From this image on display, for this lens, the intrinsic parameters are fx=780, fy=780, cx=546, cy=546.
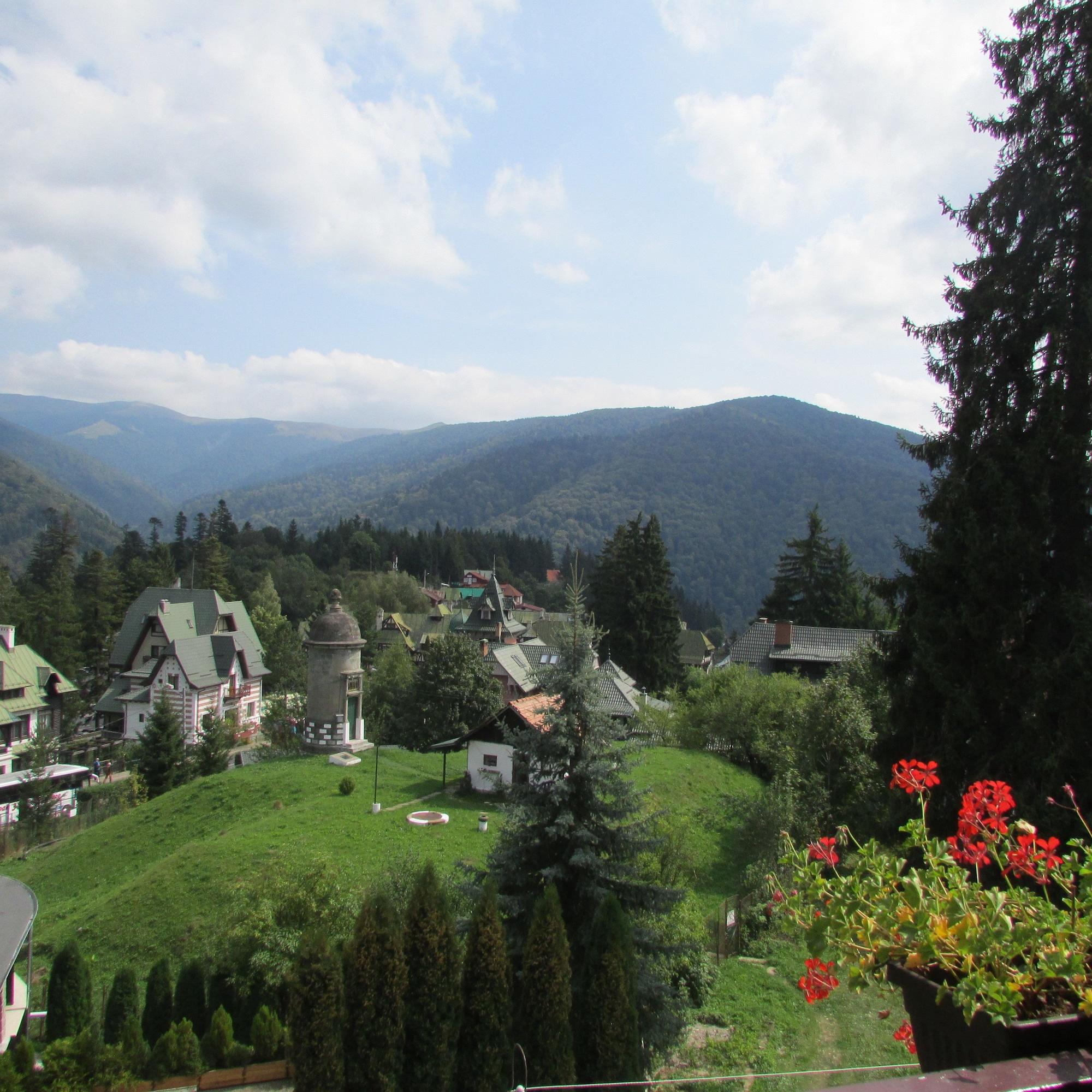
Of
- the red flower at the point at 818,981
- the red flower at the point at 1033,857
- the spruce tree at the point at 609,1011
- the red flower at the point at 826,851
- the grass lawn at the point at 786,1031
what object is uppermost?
the red flower at the point at 1033,857

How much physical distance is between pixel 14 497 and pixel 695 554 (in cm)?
14127

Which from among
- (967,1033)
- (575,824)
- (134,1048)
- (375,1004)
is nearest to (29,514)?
(134,1048)

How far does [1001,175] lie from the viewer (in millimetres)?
13406

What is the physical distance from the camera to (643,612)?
168 feet

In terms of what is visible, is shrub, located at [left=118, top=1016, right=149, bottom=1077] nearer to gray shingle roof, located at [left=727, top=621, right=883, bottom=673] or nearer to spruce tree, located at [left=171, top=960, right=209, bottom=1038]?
spruce tree, located at [left=171, top=960, right=209, bottom=1038]

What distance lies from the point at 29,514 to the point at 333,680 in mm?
153899

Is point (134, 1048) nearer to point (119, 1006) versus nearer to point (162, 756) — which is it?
point (119, 1006)

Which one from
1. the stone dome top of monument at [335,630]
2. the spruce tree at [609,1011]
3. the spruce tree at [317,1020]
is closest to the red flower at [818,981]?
the spruce tree at [609,1011]

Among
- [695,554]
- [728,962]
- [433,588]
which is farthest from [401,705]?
[695,554]

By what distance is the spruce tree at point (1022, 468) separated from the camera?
12.1 meters

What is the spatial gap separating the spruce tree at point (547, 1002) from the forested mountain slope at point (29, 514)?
497 feet

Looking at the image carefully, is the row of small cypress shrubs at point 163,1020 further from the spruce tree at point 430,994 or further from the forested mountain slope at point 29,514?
the forested mountain slope at point 29,514

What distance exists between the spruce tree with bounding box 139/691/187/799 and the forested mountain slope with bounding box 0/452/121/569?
122 meters

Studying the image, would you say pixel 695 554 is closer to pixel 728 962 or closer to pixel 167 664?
pixel 167 664
